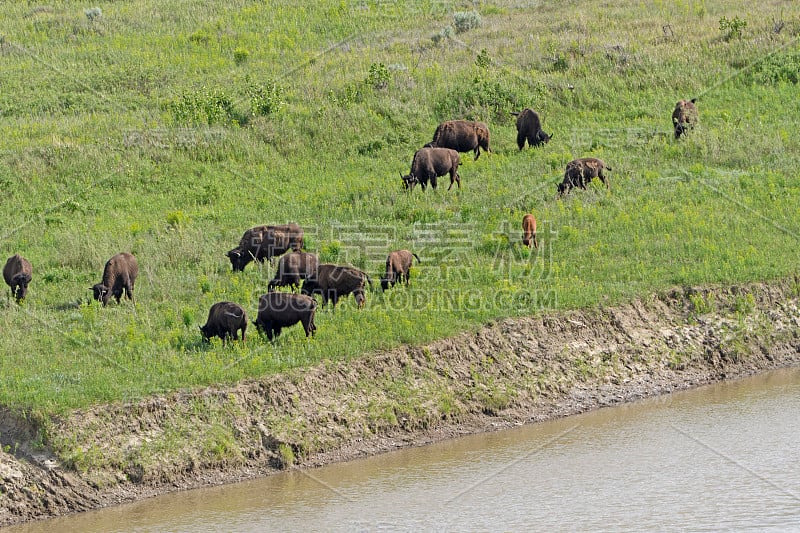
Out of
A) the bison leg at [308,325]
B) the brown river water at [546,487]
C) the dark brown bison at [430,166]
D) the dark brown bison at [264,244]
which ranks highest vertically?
the dark brown bison at [430,166]

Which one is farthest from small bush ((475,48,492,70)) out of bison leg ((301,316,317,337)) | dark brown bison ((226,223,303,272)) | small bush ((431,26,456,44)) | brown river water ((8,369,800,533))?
brown river water ((8,369,800,533))

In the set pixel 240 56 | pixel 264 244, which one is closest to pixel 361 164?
pixel 264 244

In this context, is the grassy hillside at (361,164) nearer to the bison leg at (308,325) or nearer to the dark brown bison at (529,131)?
the bison leg at (308,325)

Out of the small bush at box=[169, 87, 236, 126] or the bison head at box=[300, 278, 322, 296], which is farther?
the small bush at box=[169, 87, 236, 126]

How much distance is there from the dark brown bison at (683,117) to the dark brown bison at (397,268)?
927cm

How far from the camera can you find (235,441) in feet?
48.8

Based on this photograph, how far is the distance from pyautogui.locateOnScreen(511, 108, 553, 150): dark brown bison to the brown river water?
32.8 feet

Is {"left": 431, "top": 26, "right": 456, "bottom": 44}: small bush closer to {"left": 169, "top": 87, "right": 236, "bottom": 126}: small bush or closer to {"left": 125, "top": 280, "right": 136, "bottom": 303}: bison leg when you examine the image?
{"left": 169, "top": 87, "right": 236, "bottom": 126}: small bush

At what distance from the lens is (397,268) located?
18.4 metres

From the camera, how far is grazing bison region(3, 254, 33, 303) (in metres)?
18.5

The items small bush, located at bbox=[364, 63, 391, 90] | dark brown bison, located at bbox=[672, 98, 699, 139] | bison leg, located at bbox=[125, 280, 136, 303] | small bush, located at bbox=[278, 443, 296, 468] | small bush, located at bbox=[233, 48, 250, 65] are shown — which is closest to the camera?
small bush, located at bbox=[278, 443, 296, 468]

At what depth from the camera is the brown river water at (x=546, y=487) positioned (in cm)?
1328

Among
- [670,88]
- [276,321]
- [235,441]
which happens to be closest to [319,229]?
[276,321]

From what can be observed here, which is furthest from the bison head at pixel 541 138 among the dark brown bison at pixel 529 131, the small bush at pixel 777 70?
the small bush at pixel 777 70
